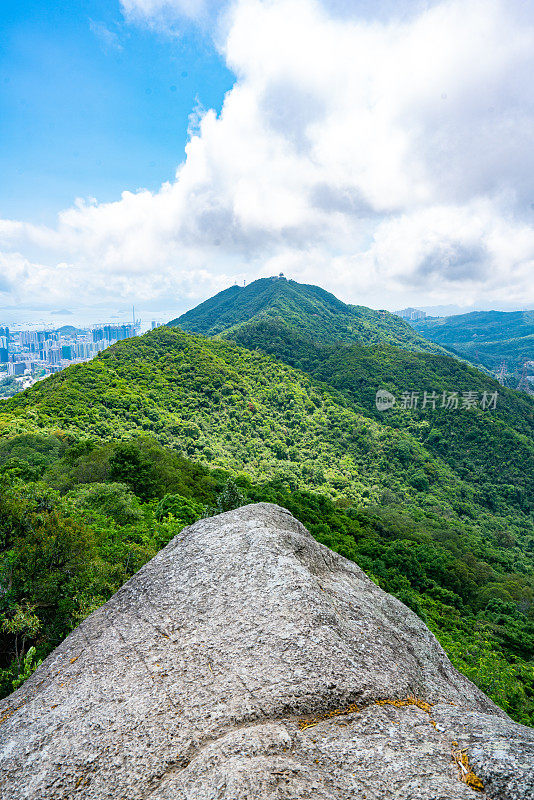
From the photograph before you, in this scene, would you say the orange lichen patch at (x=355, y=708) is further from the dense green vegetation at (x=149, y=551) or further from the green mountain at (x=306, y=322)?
the green mountain at (x=306, y=322)

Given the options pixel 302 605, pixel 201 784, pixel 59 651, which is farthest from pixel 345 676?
pixel 59 651

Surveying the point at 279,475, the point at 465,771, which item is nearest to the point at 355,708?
the point at 465,771

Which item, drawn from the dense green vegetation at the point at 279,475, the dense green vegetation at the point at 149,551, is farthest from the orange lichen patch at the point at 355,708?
the dense green vegetation at the point at 279,475

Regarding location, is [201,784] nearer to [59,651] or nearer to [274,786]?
[274,786]

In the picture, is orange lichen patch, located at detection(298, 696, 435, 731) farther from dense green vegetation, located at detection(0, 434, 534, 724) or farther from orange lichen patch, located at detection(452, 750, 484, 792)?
dense green vegetation, located at detection(0, 434, 534, 724)

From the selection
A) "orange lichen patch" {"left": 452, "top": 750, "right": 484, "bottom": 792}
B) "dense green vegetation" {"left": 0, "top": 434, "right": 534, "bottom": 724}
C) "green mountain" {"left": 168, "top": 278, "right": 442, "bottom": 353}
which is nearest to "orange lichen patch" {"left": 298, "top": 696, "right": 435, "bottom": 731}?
"orange lichen patch" {"left": 452, "top": 750, "right": 484, "bottom": 792}
